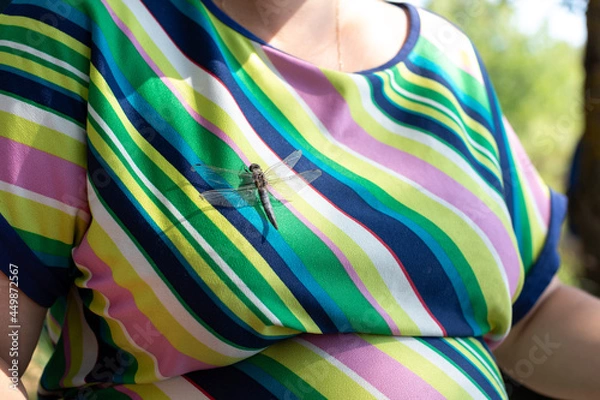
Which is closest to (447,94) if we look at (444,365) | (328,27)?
(328,27)

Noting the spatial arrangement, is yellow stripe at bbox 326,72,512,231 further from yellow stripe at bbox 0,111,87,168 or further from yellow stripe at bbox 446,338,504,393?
yellow stripe at bbox 0,111,87,168

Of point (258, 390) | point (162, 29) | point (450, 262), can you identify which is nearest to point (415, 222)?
point (450, 262)

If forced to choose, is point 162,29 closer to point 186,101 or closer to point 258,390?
point 186,101

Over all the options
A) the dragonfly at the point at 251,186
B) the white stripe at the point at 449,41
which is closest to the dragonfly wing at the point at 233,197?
the dragonfly at the point at 251,186

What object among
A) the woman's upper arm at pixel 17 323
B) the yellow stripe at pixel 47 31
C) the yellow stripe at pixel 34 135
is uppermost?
the yellow stripe at pixel 47 31

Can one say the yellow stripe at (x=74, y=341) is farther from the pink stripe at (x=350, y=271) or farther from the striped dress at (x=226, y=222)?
the pink stripe at (x=350, y=271)
